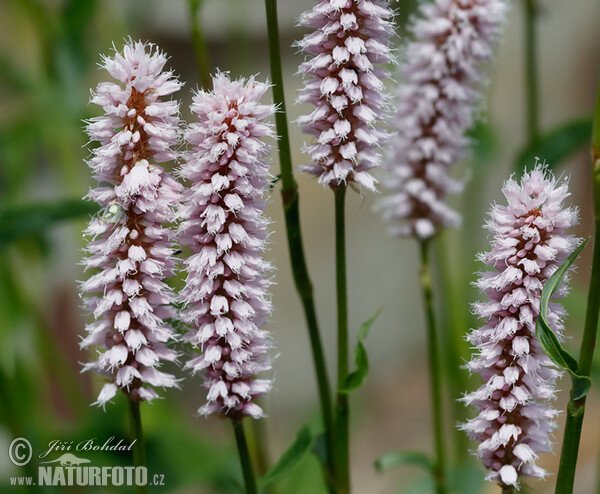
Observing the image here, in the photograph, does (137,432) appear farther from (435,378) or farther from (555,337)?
(435,378)

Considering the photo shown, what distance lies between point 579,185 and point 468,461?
1.47m

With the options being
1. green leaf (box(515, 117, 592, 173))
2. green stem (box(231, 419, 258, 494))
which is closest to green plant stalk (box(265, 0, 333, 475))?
green stem (box(231, 419, 258, 494))

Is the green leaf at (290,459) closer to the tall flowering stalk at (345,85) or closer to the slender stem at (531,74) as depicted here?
the tall flowering stalk at (345,85)

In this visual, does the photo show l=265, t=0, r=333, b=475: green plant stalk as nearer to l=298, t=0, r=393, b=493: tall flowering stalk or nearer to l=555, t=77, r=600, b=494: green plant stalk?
l=298, t=0, r=393, b=493: tall flowering stalk

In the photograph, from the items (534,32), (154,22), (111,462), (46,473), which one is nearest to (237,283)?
(46,473)

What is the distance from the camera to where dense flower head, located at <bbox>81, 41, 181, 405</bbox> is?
0.55 m

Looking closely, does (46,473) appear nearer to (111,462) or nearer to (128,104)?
(111,462)

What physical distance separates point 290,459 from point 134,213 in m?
0.27

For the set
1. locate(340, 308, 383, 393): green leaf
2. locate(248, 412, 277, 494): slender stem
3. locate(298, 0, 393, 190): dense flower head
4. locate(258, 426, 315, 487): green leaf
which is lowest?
locate(248, 412, 277, 494): slender stem

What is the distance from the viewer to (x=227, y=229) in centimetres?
56

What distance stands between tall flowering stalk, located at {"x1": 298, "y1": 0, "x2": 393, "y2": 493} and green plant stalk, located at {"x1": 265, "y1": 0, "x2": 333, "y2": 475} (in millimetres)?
21

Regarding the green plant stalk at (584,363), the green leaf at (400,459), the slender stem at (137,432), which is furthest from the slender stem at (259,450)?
the green plant stalk at (584,363)

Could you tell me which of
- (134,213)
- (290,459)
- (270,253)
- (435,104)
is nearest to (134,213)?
(134,213)

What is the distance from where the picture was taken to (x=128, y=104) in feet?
1.82
